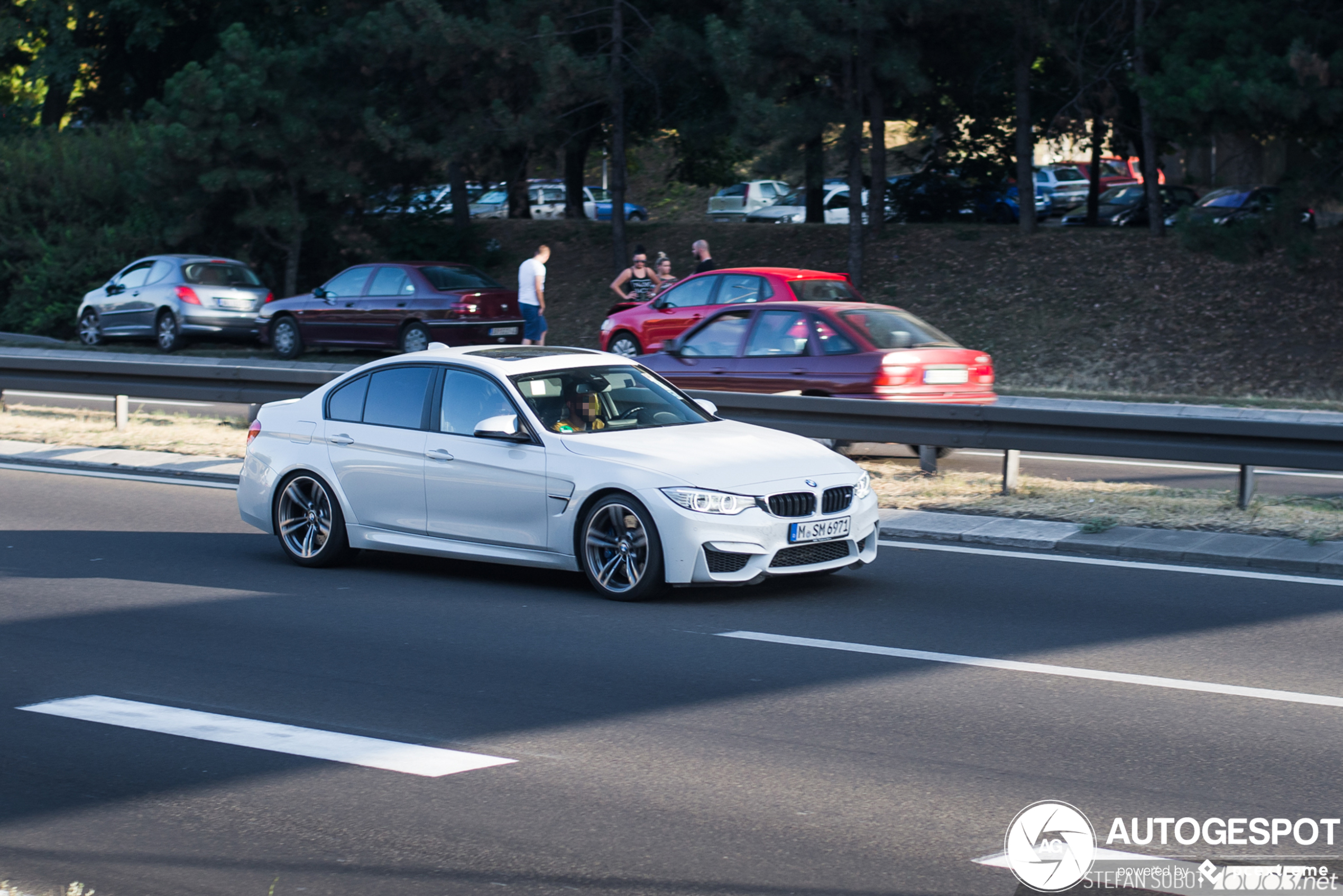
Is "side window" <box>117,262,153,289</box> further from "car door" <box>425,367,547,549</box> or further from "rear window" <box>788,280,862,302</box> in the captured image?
"car door" <box>425,367,547,549</box>

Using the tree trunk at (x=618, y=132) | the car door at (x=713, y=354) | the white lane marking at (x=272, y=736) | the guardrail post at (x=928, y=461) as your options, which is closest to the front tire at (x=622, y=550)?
the white lane marking at (x=272, y=736)

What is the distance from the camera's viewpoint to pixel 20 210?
114 ft

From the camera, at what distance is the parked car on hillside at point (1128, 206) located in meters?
36.6

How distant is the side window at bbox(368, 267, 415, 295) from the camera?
80.7ft

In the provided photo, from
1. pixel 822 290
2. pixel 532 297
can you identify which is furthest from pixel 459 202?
pixel 822 290

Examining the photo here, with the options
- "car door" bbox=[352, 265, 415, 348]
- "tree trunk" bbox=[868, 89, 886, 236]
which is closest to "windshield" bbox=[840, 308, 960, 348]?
"car door" bbox=[352, 265, 415, 348]

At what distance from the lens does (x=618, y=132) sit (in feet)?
101

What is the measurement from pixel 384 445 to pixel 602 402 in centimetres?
143

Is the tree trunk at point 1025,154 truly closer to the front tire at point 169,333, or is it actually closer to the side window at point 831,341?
the front tire at point 169,333

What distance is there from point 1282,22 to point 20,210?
26708mm

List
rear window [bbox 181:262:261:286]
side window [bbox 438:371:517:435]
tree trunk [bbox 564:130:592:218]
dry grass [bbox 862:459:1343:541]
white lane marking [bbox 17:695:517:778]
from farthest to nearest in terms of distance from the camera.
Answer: tree trunk [bbox 564:130:592:218] → rear window [bbox 181:262:261:286] → dry grass [bbox 862:459:1343:541] → side window [bbox 438:371:517:435] → white lane marking [bbox 17:695:517:778]

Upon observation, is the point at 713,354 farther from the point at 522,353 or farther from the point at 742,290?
the point at 522,353

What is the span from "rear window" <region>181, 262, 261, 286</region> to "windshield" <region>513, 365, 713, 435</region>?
20.0m

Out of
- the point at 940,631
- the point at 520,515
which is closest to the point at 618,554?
the point at 520,515
